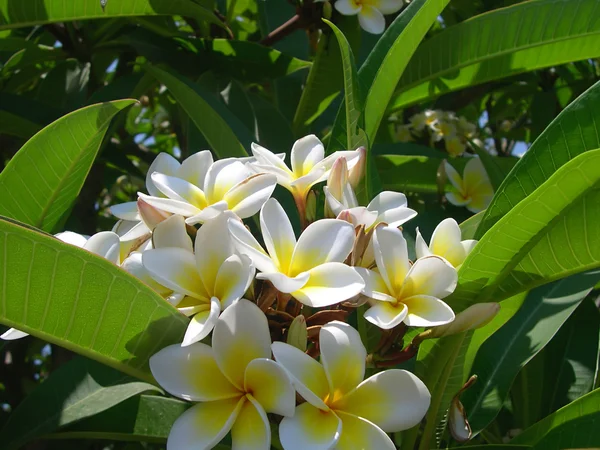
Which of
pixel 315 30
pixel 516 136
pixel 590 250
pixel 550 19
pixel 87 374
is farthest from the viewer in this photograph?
pixel 516 136

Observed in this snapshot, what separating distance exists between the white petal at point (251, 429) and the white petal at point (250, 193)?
0.75ft

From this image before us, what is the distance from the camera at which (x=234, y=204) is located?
2.60 ft

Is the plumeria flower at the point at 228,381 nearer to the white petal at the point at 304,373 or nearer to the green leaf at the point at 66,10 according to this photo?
the white petal at the point at 304,373

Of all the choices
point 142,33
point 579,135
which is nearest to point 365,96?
point 579,135

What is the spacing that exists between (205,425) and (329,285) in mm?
192

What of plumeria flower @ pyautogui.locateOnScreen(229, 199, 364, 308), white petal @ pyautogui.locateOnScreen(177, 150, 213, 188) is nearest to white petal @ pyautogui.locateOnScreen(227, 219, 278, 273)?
plumeria flower @ pyautogui.locateOnScreen(229, 199, 364, 308)

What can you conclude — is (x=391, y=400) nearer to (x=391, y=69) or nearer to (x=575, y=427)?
(x=575, y=427)

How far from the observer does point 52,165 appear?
0.98 m

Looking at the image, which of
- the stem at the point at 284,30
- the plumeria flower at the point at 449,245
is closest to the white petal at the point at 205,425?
the plumeria flower at the point at 449,245

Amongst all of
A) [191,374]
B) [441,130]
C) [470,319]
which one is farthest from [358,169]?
[441,130]

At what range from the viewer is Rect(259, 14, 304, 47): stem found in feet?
5.34

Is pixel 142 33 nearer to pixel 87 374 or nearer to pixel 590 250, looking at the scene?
pixel 87 374

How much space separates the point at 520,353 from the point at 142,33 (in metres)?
1.19

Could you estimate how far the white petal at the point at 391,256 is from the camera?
75 cm
